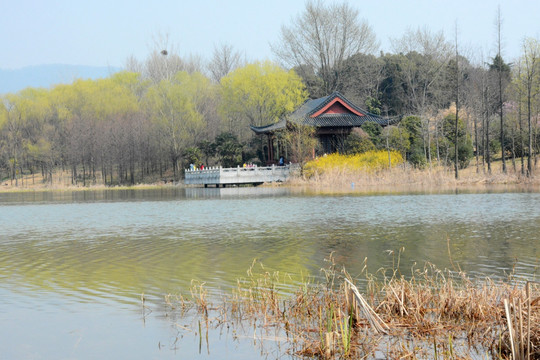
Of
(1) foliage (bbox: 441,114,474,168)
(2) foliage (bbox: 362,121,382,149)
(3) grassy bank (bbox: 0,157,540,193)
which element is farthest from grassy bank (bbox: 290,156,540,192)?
(2) foliage (bbox: 362,121,382,149)

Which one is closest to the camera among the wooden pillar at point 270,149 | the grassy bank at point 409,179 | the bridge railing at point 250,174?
the grassy bank at point 409,179

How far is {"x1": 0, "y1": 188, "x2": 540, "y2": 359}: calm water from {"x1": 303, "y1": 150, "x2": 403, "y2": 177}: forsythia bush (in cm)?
1710

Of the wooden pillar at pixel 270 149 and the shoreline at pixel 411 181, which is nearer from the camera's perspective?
the shoreline at pixel 411 181

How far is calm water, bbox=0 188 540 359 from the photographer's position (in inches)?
323

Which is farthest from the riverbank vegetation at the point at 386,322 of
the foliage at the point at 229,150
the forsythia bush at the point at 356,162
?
the foliage at the point at 229,150

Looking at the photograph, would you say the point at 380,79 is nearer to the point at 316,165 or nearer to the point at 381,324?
the point at 316,165

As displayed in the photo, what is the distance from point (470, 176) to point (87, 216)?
26.1 m

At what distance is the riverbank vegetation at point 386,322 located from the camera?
672 cm

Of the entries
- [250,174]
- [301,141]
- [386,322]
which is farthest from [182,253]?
[250,174]

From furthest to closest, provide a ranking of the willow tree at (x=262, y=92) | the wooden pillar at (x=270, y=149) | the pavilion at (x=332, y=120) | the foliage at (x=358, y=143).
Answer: the willow tree at (x=262, y=92)
the wooden pillar at (x=270, y=149)
the pavilion at (x=332, y=120)
the foliage at (x=358, y=143)

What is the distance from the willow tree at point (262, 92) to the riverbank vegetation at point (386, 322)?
57.6m

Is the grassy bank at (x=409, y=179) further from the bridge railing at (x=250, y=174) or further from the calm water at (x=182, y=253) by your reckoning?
the calm water at (x=182, y=253)

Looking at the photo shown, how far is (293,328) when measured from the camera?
8.07 metres

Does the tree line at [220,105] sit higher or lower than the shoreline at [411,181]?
higher
